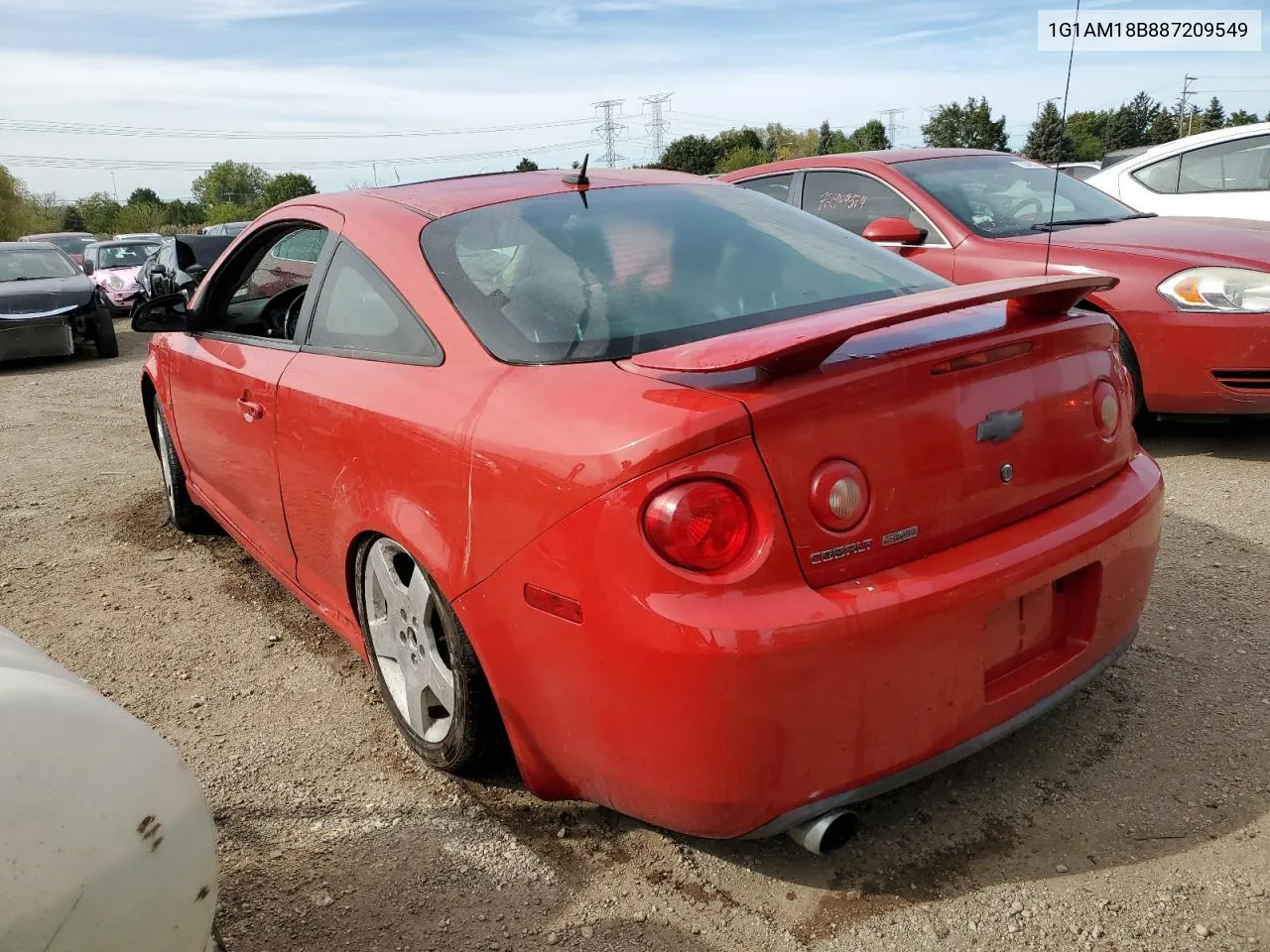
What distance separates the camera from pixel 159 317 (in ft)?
12.5

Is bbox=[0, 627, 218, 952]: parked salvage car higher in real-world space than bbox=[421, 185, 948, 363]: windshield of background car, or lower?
lower

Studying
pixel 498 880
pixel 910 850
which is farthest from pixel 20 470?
pixel 910 850

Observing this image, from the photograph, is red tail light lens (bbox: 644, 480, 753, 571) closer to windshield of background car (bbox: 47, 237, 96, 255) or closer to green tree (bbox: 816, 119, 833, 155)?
windshield of background car (bbox: 47, 237, 96, 255)

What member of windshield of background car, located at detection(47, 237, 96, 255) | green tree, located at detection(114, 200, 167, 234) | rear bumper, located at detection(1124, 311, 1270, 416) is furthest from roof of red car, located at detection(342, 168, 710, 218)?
green tree, located at detection(114, 200, 167, 234)

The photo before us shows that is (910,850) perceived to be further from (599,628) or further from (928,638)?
(599,628)

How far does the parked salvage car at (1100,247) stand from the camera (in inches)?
184

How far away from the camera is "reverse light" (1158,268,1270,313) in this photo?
4598mm

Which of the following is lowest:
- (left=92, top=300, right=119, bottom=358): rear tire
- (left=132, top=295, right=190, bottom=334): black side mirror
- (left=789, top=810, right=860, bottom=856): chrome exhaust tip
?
(left=92, top=300, right=119, bottom=358): rear tire

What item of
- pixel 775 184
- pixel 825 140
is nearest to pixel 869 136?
pixel 825 140

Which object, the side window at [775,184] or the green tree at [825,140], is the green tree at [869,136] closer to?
the green tree at [825,140]

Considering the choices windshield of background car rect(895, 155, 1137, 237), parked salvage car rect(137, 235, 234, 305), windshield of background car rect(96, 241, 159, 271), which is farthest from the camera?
windshield of background car rect(96, 241, 159, 271)

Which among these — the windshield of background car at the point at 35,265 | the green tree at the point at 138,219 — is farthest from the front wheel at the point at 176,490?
the green tree at the point at 138,219

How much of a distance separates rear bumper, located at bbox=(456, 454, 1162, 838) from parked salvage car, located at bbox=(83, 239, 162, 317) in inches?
656

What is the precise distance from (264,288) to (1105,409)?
331cm
